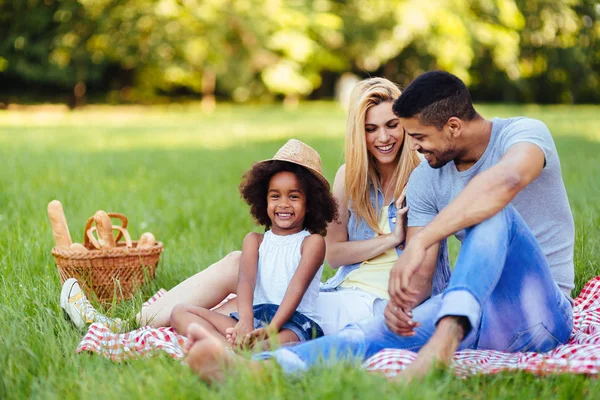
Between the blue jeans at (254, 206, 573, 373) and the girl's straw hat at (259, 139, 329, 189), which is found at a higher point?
the girl's straw hat at (259, 139, 329, 189)

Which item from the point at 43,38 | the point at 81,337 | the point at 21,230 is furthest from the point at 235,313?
the point at 43,38

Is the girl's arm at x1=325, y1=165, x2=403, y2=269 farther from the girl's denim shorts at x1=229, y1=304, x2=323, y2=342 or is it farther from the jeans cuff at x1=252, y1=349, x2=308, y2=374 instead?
the jeans cuff at x1=252, y1=349, x2=308, y2=374

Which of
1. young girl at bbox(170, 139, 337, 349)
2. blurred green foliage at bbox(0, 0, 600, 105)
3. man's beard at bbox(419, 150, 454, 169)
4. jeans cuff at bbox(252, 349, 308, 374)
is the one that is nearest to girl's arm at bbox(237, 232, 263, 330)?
young girl at bbox(170, 139, 337, 349)

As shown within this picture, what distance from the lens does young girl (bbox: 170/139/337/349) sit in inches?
129

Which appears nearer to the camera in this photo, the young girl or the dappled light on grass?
the young girl

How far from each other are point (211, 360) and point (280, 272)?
98 cm

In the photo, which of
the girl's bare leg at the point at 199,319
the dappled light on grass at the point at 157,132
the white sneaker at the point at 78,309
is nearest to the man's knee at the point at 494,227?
the girl's bare leg at the point at 199,319

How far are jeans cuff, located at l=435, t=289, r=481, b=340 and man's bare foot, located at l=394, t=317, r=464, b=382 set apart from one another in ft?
0.12

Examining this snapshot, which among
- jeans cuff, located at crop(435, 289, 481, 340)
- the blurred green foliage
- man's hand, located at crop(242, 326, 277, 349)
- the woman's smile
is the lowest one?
man's hand, located at crop(242, 326, 277, 349)

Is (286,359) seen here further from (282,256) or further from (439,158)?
(439,158)

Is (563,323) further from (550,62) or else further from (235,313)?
(550,62)

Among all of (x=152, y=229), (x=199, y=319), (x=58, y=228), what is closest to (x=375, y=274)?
(x=199, y=319)

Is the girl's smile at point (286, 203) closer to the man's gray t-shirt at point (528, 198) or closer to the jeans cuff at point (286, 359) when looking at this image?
the man's gray t-shirt at point (528, 198)

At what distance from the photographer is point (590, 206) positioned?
624 centimetres
